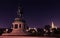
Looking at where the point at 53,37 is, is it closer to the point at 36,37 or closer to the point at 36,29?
the point at 36,37

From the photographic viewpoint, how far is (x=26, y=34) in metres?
37.4

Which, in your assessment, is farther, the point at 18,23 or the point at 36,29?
the point at 36,29

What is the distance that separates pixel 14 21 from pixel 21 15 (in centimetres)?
101

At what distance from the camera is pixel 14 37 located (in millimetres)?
35125

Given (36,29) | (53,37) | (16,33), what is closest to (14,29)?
(16,33)

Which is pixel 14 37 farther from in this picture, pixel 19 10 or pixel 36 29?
pixel 36 29

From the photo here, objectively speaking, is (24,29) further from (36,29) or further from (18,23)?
(36,29)

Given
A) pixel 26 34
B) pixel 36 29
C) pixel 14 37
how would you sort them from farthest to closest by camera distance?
1. pixel 36 29
2. pixel 26 34
3. pixel 14 37

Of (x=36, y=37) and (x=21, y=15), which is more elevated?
(x=21, y=15)

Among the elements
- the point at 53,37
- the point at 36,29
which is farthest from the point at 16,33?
the point at 36,29

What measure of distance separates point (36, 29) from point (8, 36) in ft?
52.9

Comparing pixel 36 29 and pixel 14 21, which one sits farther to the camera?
pixel 36 29

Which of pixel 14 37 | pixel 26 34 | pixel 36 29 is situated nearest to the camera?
pixel 14 37

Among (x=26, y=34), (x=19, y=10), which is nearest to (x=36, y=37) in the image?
(x=26, y=34)
